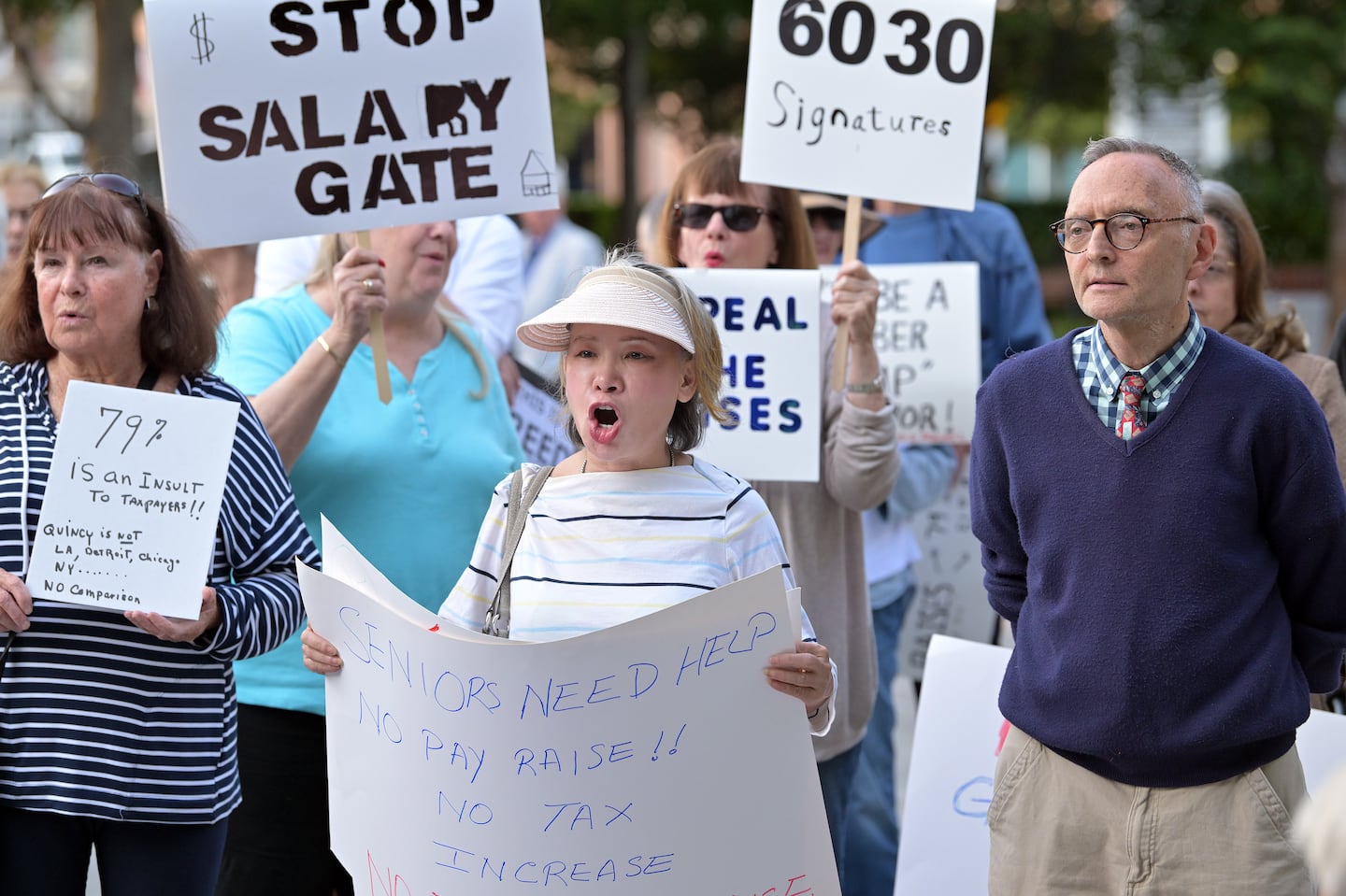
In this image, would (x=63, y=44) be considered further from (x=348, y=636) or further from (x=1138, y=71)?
(x=348, y=636)

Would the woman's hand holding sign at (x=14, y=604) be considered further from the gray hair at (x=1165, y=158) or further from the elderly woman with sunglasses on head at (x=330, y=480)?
the gray hair at (x=1165, y=158)

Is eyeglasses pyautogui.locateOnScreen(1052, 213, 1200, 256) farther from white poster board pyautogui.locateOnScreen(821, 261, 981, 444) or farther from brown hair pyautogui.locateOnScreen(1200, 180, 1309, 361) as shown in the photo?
white poster board pyautogui.locateOnScreen(821, 261, 981, 444)

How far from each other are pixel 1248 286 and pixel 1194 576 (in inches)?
62.1

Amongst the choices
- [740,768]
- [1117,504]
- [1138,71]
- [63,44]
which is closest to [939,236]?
[1117,504]

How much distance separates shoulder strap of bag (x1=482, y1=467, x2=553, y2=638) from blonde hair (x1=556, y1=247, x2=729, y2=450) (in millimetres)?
142

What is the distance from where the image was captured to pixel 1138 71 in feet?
66.7

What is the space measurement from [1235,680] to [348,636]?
1495 millimetres

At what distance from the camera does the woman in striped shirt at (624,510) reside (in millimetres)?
2783

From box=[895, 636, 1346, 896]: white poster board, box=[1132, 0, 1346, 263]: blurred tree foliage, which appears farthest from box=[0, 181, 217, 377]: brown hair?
box=[1132, 0, 1346, 263]: blurred tree foliage

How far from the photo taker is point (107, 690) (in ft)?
9.91

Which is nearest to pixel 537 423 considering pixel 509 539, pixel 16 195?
pixel 509 539

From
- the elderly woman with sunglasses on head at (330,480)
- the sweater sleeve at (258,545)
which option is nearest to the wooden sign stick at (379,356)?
the elderly woman with sunglasses on head at (330,480)

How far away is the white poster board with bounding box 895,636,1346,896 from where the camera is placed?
13.0 feet

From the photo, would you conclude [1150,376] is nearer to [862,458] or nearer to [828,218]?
[862,458]
